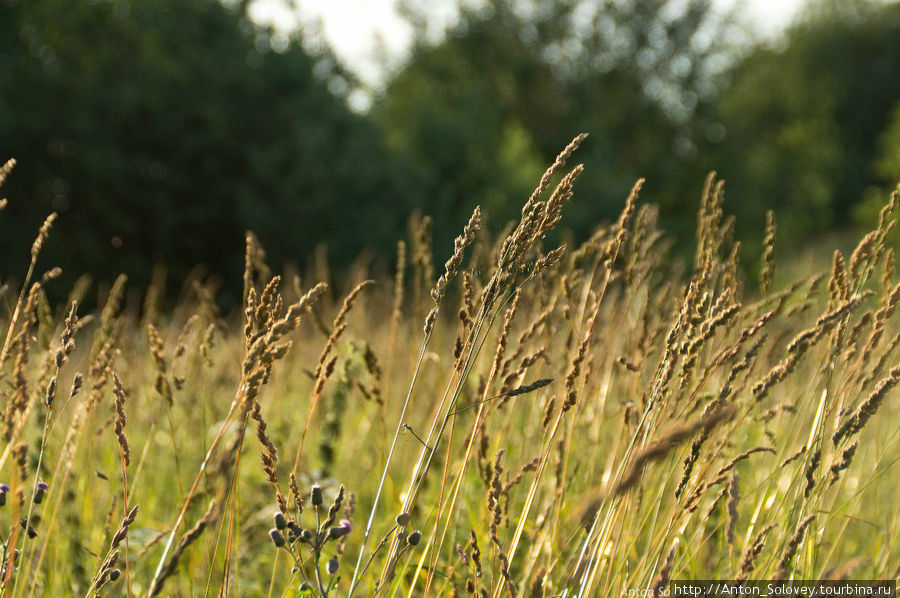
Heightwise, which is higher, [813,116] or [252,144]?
[813,116]

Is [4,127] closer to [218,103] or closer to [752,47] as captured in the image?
[218,103]

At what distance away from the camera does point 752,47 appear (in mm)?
35656

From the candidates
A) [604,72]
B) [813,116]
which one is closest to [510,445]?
[604,72]

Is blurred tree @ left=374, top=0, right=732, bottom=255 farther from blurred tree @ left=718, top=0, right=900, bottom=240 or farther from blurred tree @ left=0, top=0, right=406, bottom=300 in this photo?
blurred tree @ left=0, top=0, right=406, bottom=300

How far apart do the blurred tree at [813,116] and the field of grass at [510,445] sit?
2126cm

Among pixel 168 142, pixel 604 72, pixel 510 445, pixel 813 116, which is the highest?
pixel 813 116

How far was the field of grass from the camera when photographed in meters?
1.17

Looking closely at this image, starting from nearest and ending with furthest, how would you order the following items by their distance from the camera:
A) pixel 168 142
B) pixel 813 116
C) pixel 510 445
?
pixel 510 445 → pixel 168 142 → pixel 813 116

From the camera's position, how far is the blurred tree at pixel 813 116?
85.7 ft

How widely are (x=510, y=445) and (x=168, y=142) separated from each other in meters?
13.0

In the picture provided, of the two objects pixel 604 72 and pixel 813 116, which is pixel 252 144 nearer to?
pixel 604 72

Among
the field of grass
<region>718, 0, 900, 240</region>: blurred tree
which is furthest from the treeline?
the field of grass

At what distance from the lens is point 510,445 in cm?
293

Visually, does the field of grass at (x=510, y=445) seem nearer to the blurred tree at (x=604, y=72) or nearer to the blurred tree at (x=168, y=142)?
the blurred tree at (x=168, y=142)
